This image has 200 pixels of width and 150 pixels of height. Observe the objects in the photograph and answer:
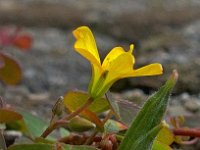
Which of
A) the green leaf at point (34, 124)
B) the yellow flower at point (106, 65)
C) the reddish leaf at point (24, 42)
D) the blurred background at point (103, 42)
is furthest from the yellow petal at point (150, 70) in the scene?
the reddish leaf at point (24, 42)

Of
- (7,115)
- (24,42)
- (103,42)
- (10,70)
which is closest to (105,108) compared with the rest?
(7,115)

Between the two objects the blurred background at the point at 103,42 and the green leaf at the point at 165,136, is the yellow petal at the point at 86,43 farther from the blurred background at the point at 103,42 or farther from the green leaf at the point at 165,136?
the blurred background at the point at 103,42

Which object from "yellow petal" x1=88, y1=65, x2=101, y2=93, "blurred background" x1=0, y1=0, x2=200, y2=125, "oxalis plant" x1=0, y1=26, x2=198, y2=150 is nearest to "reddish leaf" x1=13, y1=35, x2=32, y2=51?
"blurred background" x1=0, y1=0, x2=200, y2=125

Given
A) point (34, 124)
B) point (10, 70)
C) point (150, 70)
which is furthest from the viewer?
point (10, 70)

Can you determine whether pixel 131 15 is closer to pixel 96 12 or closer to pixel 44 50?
pixel 96 12

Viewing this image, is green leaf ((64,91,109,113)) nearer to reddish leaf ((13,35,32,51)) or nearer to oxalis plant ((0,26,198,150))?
oxalis plant ((0,26,198,150))

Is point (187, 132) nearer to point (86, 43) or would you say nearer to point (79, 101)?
point (79, 101)
